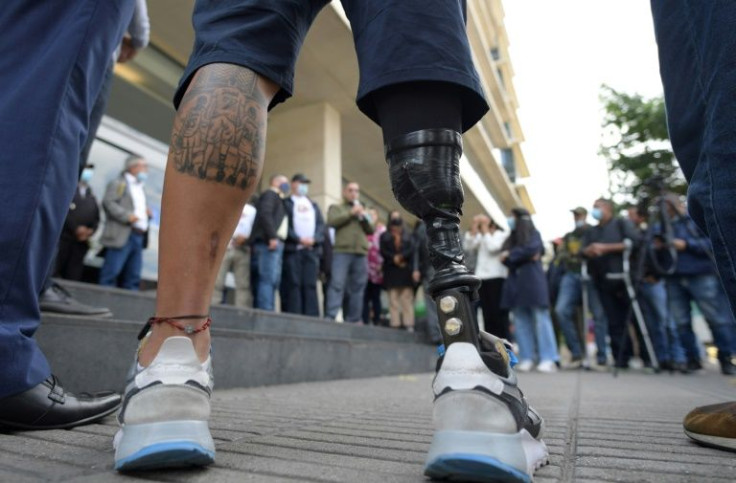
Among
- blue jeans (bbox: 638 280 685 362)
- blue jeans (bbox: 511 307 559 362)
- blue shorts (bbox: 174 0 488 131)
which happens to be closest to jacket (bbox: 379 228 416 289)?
blue jeans (bbox: 511 307 559 362)

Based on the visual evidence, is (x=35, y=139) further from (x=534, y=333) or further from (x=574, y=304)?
(x=574, y=304)

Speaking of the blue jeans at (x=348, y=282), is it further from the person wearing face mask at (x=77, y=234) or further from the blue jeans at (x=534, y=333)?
the person wearing face mask at (x=77, y=234)

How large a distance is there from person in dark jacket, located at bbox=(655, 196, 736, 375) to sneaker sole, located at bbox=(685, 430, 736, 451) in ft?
14.3

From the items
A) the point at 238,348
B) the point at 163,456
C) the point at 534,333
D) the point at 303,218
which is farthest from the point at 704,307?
the point at 163,456

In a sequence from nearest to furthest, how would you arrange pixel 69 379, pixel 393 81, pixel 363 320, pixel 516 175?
pixel 393 81 < pixel 69 379 < pixel 363 320 < pixel 516 175

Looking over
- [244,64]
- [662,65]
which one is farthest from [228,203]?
[662,65]

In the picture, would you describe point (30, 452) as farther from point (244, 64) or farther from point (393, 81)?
point (393, 81)

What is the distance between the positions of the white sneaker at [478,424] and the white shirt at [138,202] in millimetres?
5011

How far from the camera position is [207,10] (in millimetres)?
1129

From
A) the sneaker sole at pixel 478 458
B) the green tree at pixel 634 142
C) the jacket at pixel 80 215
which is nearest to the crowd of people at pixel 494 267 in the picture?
the jacket at pixel 80 215

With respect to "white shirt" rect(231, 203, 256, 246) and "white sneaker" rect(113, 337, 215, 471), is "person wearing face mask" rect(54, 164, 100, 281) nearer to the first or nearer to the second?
"white shirt" rect(231, 203, 256, 246)

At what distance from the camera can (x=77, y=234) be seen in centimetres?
489

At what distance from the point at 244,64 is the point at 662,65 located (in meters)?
1.01

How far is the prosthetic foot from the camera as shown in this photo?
78 centimetres
